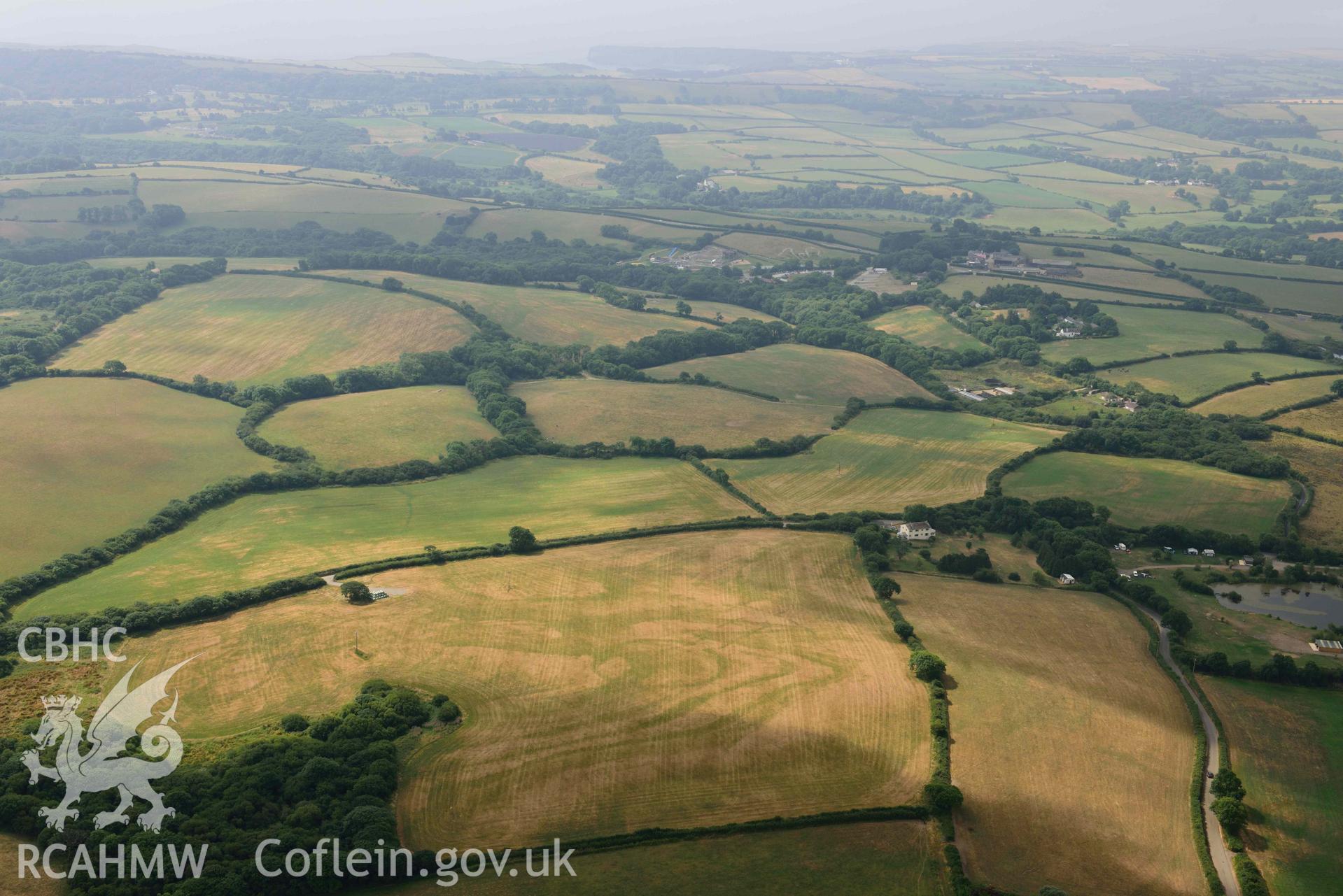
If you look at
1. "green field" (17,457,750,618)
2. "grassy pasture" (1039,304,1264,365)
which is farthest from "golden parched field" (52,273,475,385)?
"grassy pasture" (1039,304,1264,365)

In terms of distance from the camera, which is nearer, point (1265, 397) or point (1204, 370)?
point (1265, 397)

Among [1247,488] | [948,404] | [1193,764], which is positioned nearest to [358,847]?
[1193,764]

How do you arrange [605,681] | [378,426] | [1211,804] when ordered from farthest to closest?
1. [378,426]
2. [605,681]
3. [1211,804]

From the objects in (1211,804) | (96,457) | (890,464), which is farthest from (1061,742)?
(96,457)

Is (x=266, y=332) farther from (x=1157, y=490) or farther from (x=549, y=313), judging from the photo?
(x=1157, y=490)

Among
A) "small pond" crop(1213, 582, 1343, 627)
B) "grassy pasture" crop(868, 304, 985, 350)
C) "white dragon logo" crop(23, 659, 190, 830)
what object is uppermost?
"white dragon logo" crop(23, 659, 190, 830)

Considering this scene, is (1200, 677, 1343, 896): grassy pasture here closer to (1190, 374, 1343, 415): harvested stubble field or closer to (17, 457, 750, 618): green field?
(17, 457, 750, 618): green field
